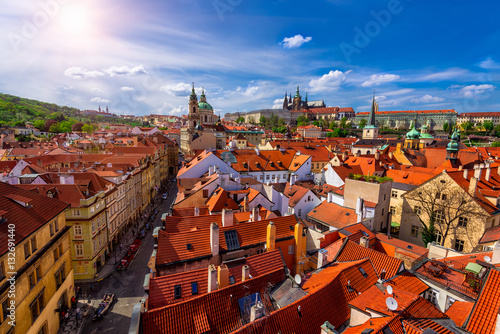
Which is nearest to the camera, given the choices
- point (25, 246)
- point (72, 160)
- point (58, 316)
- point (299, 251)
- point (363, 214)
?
point (25, 246)

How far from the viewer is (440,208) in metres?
27.7

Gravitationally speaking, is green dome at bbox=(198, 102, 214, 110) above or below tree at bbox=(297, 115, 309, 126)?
above

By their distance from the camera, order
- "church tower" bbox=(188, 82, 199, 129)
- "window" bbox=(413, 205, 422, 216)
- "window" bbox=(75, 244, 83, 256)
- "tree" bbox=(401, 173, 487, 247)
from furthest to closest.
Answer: "church tower" bbox=(188, 82, 199, 129) < "window" bbox=(413, 205, 422, 216) < "tree" bbox=(401, 173, 487, 247) < "window" bbox=(75, 244, 83, 256)

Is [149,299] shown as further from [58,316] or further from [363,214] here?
[363,214]

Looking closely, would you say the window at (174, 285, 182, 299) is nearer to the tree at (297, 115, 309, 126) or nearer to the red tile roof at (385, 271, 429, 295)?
the red tile roof at (385, 271, 429, 295)

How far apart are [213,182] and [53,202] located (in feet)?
47.6

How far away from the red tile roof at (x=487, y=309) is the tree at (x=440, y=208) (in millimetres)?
17730

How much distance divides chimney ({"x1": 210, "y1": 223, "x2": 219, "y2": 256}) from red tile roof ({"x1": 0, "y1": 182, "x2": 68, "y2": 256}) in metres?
10.4

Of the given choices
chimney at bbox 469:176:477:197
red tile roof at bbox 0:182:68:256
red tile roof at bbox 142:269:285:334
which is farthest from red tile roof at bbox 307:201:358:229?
red tile roof at bbox 0:182:68:256

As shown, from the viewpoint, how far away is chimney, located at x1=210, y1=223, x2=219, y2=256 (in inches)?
673

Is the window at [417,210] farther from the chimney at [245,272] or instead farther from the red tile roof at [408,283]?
the chimney at [245,272]

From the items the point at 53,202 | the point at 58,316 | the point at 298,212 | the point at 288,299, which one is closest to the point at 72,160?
the point at 53,202

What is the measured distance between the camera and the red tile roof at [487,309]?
32.4ft

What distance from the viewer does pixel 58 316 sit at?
18812mm
